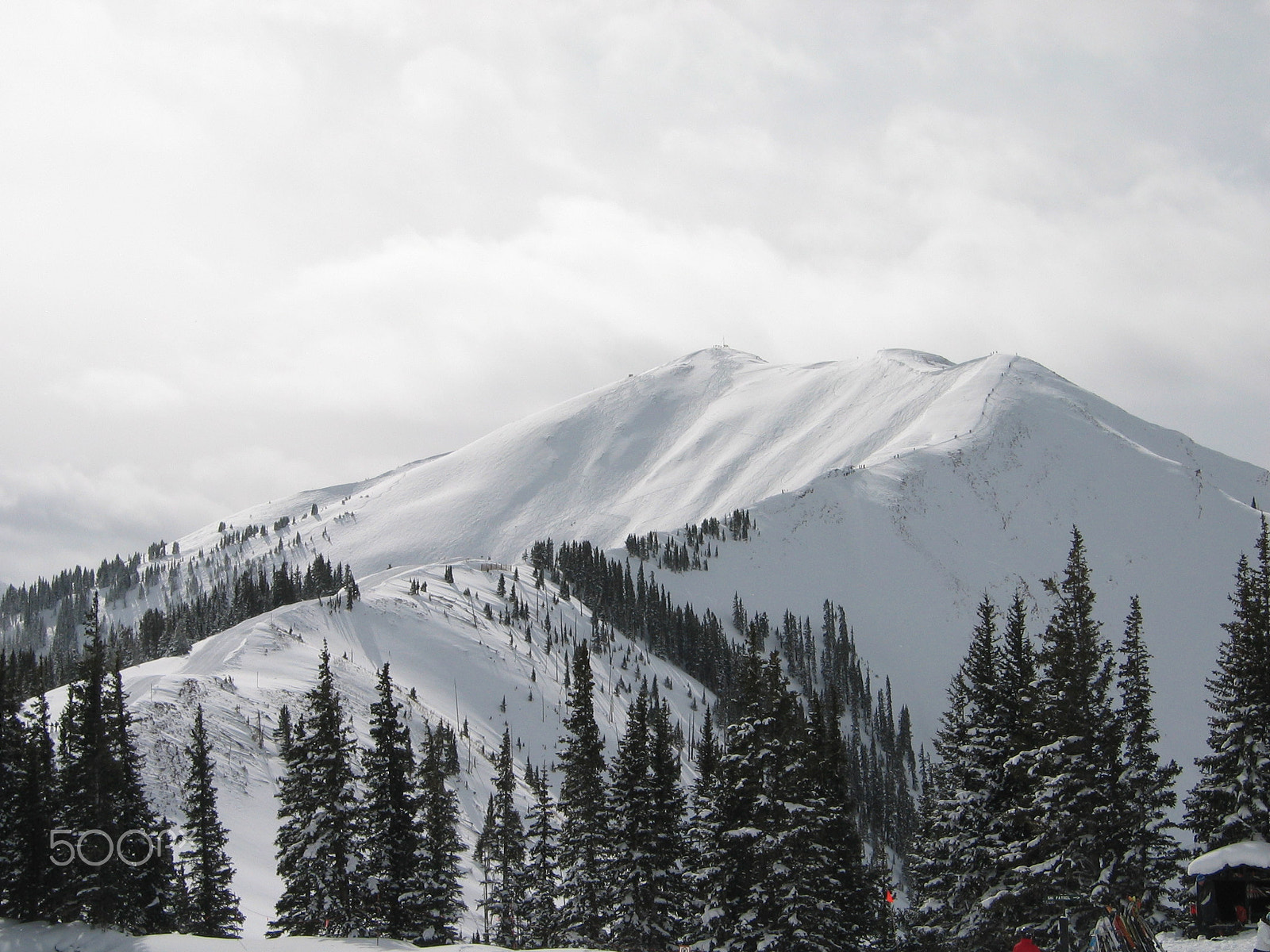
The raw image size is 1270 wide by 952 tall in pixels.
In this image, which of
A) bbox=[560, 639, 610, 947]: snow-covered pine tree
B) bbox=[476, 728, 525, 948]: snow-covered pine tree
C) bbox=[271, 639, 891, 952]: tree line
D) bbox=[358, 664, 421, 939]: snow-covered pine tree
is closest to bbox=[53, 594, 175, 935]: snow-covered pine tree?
bbox=[271, 639, 891, 952]: tree line

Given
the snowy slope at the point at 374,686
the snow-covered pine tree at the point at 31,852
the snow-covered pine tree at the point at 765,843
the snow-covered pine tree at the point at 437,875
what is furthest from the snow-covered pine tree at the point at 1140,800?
the snowy slope at the point at 374,686

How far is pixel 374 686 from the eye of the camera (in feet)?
413

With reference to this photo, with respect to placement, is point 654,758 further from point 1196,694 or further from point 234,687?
point 1196,694

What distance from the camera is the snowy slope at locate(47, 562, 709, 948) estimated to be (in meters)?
77.4

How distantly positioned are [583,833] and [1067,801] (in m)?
20.3

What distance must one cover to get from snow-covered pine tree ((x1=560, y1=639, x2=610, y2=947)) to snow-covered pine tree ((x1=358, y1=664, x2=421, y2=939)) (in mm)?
6759

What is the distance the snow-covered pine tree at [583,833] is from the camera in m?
40.3

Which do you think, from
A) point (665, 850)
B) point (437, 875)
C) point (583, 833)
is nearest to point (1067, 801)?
point (665, 850)

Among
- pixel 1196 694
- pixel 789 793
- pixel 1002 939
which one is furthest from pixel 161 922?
pixel 1196 694

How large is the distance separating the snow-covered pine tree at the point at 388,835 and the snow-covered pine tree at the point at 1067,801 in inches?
954

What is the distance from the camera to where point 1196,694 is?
17688cm

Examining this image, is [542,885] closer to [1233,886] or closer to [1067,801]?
[1067,801]

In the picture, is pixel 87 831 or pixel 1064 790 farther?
pixel 87 831

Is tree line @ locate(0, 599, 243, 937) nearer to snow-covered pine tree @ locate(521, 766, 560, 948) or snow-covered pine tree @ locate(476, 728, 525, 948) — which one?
snow-covered pine tree @ locate(521, 766, 560, 948)
